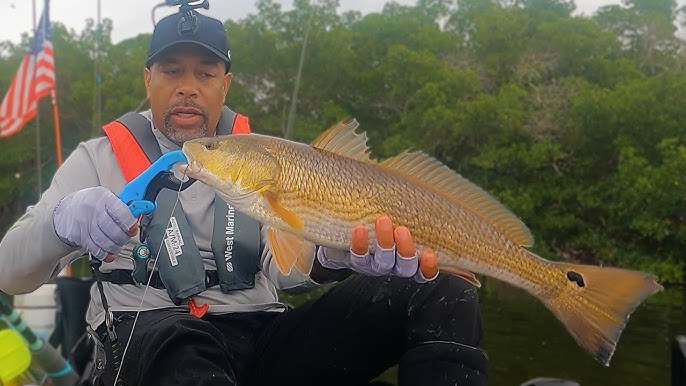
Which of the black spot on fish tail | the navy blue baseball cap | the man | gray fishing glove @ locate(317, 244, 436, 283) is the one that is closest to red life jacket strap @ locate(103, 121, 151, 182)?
the man

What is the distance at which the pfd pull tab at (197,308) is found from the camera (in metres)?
2.50

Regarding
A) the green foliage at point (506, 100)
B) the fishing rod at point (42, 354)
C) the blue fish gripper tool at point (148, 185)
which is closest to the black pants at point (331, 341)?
the blue fish gripper tool at point (148, 185)

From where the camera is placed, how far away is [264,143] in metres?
2.29

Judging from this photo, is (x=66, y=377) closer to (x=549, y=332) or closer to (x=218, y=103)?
(x=218, y=103)

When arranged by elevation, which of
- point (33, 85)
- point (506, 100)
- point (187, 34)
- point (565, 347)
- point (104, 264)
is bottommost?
point (565, 347)

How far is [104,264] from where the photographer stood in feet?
8.58

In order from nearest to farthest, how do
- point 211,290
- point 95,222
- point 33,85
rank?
1. point 95,222
2. point 211,290
3. point 33,85

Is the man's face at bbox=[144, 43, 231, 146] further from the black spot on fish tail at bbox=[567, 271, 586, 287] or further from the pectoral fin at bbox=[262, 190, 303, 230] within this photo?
the black spot on fish tail at bbox=[567, 271, 586, 287]

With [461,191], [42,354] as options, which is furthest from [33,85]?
[461,191]

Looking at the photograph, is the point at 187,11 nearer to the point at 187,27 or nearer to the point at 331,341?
the point at 187,27

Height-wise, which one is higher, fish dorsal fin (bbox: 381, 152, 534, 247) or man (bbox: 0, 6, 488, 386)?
fish dorsal fin (bbox: 381, 152, 534, 247)

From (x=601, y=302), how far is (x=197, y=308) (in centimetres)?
135

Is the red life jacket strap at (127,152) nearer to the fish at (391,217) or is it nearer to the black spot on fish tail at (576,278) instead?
the fish at (391,217)

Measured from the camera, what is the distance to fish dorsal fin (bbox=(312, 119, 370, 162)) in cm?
238
